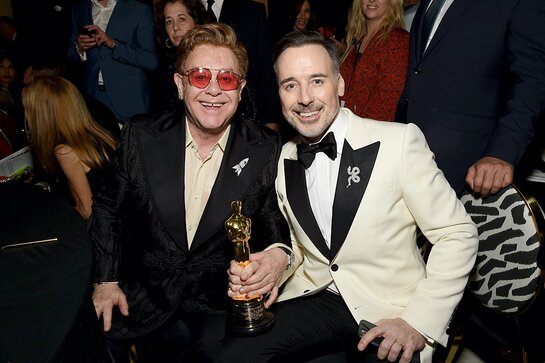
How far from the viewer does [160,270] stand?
87.8 inches

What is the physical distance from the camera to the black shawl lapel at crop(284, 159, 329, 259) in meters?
2.04

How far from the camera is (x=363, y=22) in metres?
3.38

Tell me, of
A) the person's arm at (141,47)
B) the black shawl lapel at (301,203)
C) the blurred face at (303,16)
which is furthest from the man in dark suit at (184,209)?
the blurred face at (303,16)

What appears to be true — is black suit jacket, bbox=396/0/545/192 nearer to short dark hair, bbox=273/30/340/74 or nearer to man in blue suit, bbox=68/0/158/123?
short dark hair, bbox=273/30/340/74

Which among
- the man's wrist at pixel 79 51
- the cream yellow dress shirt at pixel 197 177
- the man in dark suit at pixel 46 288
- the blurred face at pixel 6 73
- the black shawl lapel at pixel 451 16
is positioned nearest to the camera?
the man in dark suit at pixel 46 288

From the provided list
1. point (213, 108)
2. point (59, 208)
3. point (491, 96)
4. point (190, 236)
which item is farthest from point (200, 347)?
point (491, 96)

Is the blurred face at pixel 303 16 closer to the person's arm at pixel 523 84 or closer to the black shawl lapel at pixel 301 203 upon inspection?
the person's arm at pixel 523 84

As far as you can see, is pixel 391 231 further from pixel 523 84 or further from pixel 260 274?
pixel 523 84

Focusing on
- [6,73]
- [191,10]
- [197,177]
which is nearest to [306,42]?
[197,177]

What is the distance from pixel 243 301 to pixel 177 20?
6.56 feet

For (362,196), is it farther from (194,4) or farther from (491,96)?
(194,4)

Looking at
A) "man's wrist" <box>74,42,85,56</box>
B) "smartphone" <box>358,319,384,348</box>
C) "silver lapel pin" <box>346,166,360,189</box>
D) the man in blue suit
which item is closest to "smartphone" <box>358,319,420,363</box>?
"smartphone" <box>358,319,384,348</box>

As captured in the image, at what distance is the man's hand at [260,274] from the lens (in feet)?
6.34

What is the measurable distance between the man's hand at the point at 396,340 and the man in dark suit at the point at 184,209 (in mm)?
519
